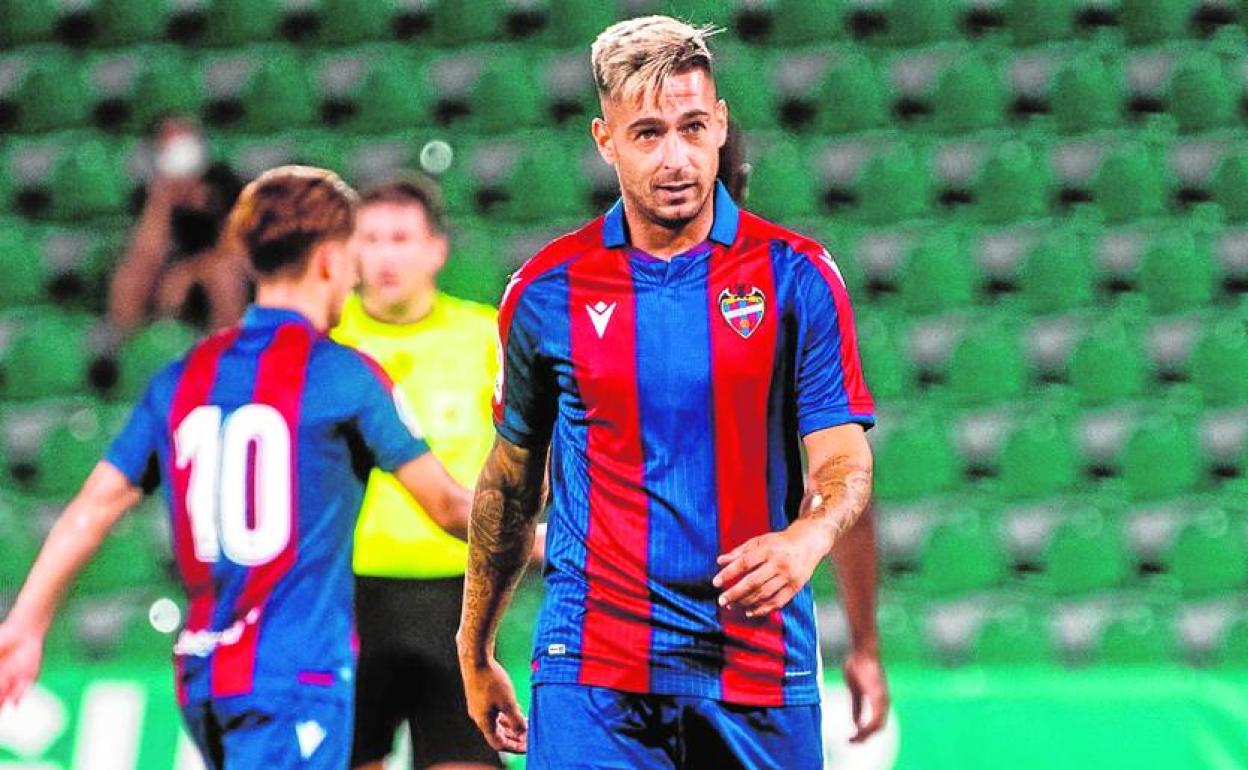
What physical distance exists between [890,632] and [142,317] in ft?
8.83

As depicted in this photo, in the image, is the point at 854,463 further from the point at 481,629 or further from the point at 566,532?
the point at 481,629

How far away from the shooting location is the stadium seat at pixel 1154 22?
777 cm

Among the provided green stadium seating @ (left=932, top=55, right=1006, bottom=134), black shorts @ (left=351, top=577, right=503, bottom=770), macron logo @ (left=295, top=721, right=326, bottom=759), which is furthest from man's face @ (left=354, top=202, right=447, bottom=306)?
green stadium seating @ (left=932, top=55, right=1006, bottom=134)

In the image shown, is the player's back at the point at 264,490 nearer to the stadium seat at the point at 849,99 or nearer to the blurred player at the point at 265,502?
the blurred player at the point at 265,502

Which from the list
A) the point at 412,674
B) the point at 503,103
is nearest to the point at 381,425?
the point at 412,674

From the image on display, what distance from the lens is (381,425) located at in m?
3.64

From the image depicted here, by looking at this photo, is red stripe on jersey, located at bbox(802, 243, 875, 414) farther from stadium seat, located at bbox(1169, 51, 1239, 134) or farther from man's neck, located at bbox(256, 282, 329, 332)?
stadium seat, located at bbox(1169, 51, 1239, 134)

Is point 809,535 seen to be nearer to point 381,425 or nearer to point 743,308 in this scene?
point 743,308

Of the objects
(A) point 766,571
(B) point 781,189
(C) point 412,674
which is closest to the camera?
(A) point 766,571

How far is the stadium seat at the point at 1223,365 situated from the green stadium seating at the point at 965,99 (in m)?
1.18

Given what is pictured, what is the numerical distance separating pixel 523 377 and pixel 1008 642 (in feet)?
12.2

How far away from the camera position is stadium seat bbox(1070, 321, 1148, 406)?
706 cm

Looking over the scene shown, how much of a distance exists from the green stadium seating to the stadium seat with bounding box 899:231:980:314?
60 cm

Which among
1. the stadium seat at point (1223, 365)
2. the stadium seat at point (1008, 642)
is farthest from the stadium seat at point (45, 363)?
the stadium seat at point (1223, 365)
